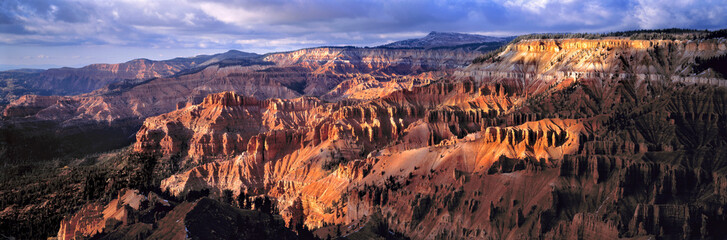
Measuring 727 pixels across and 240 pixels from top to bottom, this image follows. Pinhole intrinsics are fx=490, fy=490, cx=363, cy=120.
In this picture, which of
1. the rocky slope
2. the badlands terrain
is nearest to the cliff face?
the badlands terrain

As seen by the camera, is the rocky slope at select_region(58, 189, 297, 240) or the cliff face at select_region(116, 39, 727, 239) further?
the cliff face at select_region(116, 39, 727, 239)

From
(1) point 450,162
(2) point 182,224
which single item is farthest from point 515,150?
(2) point 182,224

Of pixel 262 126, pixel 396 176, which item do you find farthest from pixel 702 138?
pixel 262 126

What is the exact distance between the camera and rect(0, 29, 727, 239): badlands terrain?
49.9 metres

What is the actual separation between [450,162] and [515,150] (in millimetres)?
8693

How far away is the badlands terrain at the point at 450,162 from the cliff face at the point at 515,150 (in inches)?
10.2

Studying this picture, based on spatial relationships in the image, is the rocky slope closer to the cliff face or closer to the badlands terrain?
the badlands terrain

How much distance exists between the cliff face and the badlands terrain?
259mm

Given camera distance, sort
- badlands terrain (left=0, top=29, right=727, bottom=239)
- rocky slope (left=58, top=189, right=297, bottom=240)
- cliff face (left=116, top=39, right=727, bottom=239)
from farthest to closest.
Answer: cliff face (left=116, top=39, right=727, bottom=239), badlands terrain (left=0, top=29, right=727, bottom=239), rocky slope (left=58, top=189, right=297, bottom=240)

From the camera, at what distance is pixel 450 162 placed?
67125 mm

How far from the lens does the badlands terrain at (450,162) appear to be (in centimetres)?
4988

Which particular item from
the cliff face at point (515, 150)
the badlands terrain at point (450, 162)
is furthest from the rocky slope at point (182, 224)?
the cliff face at point (515, 150)

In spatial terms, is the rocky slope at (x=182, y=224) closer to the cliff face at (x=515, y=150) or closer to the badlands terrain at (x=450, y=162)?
the badlands terrain at (x=450, y=162)

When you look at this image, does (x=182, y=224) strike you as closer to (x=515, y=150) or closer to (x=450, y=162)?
(x=450, y=162)
